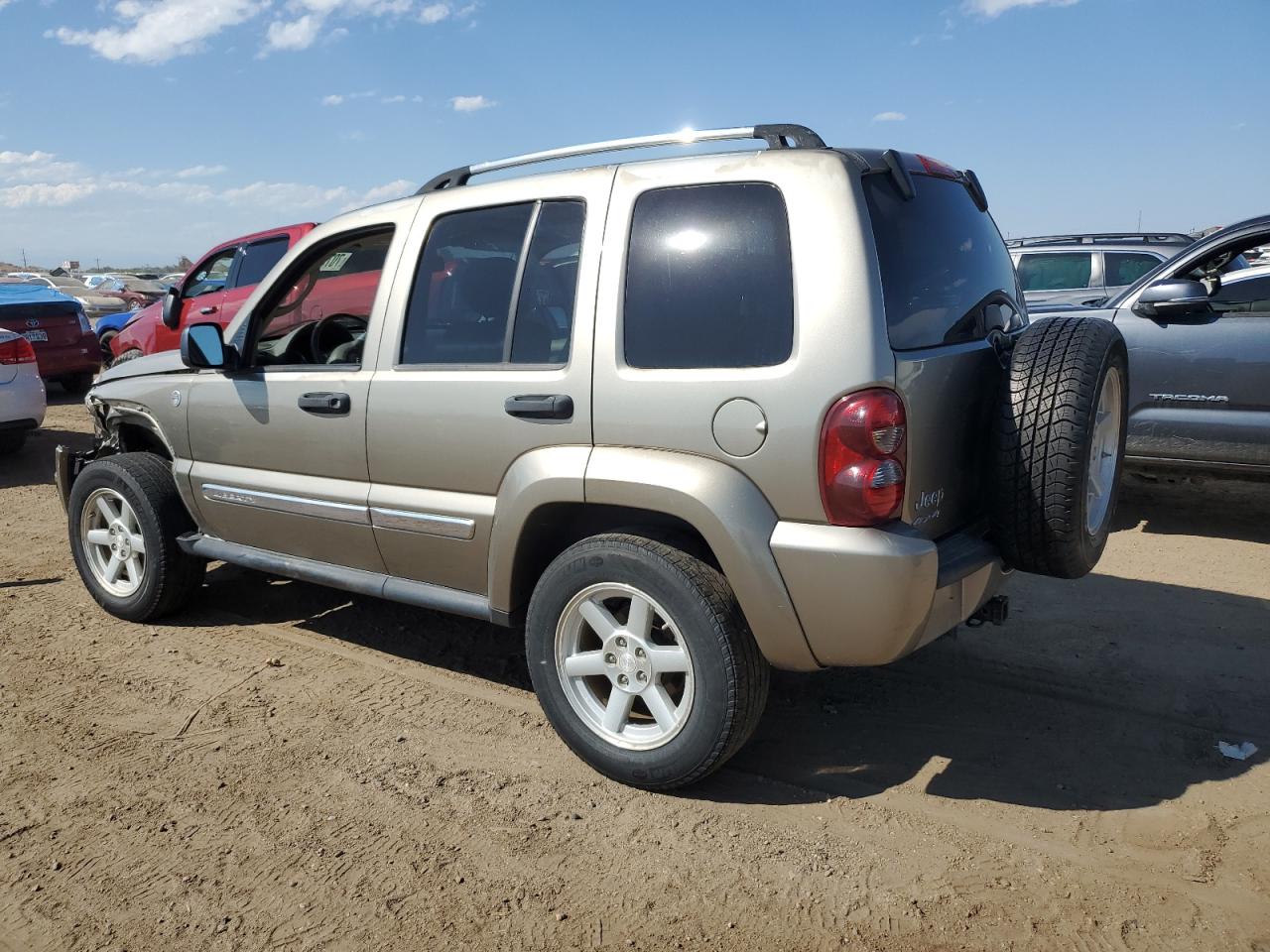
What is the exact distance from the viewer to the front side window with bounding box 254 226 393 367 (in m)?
4.21

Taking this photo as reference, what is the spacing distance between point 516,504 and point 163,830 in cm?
146

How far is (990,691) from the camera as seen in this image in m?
3.98

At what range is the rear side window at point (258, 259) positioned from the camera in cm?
1062

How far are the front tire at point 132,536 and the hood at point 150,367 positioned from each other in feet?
1.32

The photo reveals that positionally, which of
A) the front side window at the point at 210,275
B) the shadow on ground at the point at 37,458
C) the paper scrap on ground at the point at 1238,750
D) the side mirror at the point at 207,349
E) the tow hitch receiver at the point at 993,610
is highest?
the front side window at the point at 210,275

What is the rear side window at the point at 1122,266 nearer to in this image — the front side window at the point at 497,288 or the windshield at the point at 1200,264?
the windshield at the point at 1200,264

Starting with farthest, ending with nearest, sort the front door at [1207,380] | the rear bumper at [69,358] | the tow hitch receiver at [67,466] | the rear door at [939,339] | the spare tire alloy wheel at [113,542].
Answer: the rear bumper at [69,358]
the front door at [1207,380]
the tow hitch receiver at [67,466]
the spare tire alloy wheel at [113,542]
the rear door at [939,339]

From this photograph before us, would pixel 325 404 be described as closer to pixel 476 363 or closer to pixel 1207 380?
pixel 476 363

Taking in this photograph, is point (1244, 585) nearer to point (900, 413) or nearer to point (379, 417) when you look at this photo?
point (900, 413)

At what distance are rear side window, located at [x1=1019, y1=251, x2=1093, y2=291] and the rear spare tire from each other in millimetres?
7180

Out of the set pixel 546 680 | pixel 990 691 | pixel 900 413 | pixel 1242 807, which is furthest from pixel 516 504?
pixel 1242 807

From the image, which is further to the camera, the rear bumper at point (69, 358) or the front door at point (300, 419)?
the rear bumper at point (69, 358)

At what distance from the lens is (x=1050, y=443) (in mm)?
3000

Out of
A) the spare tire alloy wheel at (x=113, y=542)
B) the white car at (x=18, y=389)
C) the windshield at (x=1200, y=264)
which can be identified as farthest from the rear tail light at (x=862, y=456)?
the white car at (x=18, y=389)
